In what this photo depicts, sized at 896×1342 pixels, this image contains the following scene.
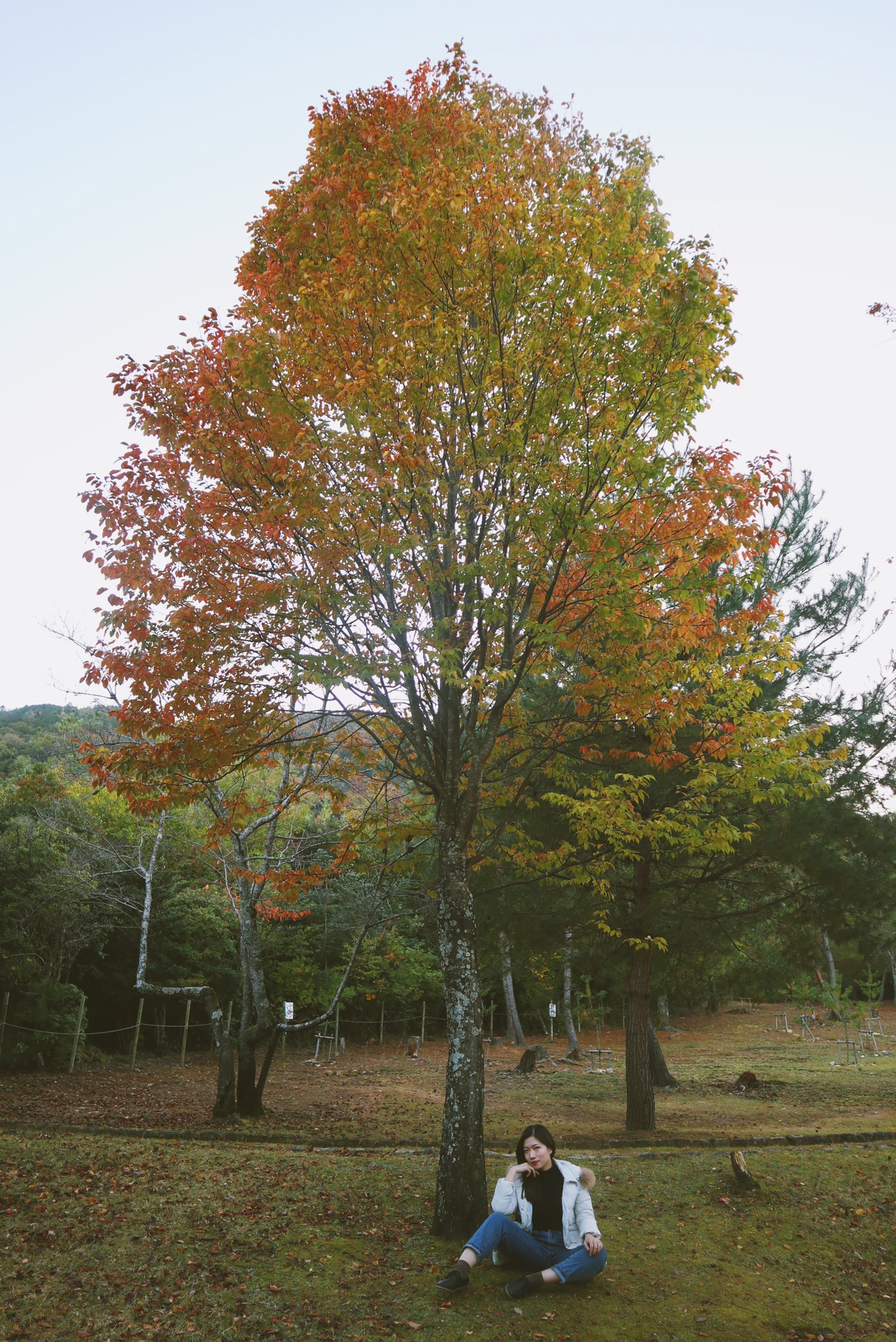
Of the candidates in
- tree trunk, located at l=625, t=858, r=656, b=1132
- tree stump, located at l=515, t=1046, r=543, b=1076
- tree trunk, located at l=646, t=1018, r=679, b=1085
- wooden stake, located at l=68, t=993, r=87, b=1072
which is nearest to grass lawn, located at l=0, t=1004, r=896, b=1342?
tree trunk, located at l=625, t=858, r=656, b=1132

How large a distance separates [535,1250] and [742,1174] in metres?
2.68

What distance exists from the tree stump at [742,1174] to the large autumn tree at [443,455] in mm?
2463

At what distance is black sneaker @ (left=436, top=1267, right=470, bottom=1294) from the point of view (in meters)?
4.25

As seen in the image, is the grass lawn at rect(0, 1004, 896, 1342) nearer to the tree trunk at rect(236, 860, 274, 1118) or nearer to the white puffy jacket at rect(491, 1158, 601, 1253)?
the white puffy jacket at rect(491, 1158, 601, 1253)

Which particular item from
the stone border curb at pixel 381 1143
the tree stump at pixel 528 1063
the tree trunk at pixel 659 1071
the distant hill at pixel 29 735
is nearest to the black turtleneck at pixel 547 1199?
the stone border curb at pixel 381 1143

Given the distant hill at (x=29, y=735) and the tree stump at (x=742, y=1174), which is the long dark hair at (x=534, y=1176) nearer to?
the tree stump at (x=742, y=1174)

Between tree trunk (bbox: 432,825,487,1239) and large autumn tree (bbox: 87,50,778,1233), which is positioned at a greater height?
large autumn tree (bbox: 87,50,778,1233)

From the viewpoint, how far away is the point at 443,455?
235 inches

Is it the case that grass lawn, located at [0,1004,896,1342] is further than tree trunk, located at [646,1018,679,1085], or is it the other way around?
tree trunk, located at [646,1018,679,1085]

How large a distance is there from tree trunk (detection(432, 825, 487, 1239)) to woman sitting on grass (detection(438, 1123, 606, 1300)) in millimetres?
582

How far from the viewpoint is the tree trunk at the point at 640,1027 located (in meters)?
10.2

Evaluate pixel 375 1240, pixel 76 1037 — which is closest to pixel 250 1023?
pixel 375 1240

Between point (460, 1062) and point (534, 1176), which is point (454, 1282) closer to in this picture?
point (534, 1176)

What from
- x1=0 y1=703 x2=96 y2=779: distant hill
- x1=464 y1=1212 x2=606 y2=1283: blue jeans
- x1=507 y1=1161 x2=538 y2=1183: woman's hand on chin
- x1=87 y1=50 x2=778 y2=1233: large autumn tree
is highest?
x1=0 y1=703 x2=96 y2=779: distant hill
